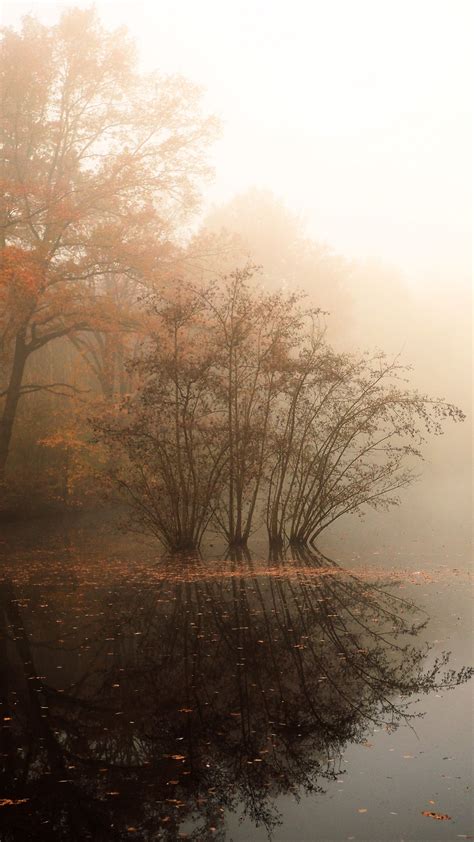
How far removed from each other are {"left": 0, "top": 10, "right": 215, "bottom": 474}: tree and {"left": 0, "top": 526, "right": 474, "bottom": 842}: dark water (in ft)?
36.5

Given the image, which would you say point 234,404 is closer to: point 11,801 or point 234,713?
point 234,713

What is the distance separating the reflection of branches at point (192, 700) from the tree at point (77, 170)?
39.7 ft

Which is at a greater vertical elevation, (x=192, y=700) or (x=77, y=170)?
(x=77, y=170)

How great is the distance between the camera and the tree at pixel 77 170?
23.7 metres

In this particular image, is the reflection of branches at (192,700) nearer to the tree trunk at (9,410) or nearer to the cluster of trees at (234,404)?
the cluster of trees at (234,404)

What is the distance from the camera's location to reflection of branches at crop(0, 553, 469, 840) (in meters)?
5.96

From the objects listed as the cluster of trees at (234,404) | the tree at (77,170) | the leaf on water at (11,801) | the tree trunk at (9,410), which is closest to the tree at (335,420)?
the cluster of trees at (234,404)

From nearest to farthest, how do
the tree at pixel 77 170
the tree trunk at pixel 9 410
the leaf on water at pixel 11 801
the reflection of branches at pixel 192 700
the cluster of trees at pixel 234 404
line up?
the leaf on water at pixel 11 801 → the reflection of branches at pixel 192 700 → the cluster of trees at pixel 234 404 → the tree at pixel 77 170 → the tree trunk at pixel 9 410

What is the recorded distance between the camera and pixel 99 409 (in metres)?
24.5

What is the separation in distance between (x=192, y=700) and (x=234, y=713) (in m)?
0.57

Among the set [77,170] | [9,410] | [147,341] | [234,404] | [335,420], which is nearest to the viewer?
[234,404]

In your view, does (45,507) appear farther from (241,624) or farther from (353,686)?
(353,686)

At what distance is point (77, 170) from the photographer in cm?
2822

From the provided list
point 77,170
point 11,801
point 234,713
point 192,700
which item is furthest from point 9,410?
point 11,801
